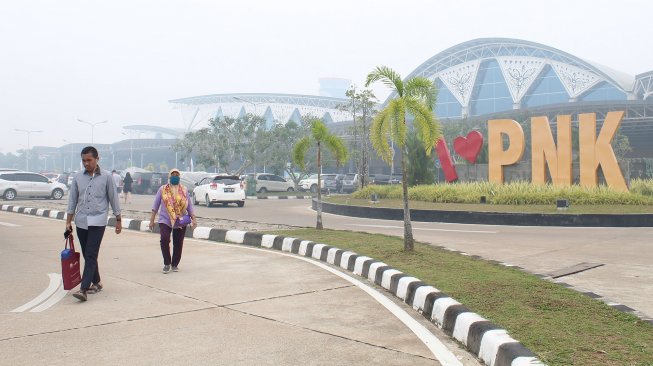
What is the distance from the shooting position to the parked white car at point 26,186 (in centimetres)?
2972

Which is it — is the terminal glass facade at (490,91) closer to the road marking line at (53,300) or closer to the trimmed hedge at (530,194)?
the trimmed hedge at (530,194)

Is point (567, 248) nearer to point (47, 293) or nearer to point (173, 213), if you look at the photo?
point (173, 213)

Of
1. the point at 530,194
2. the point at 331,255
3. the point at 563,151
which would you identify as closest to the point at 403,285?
the point at 331,255

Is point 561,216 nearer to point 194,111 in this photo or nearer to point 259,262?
point 259,262

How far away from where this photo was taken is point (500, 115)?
197 ft

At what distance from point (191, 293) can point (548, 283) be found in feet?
12.3

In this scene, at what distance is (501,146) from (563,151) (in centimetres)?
239

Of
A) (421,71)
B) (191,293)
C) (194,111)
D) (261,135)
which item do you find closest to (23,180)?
(261,135)

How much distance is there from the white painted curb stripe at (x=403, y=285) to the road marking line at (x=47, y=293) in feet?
11.7

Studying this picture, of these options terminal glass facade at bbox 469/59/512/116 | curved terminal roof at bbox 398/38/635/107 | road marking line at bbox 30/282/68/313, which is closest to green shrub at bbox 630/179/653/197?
road marking line at bbox 30/282/68/313

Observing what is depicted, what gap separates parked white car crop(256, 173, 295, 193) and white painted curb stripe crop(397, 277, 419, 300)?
34304 mm

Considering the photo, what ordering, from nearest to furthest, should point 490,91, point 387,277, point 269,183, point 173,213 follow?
point 387,277 → point 173,213 → point 269,183 → point 490,91

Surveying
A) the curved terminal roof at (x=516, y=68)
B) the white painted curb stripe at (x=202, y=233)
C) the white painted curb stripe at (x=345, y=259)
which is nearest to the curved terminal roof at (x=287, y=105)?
the curved terminal roof at (x=516, y=68)

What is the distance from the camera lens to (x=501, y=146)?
23.5m
